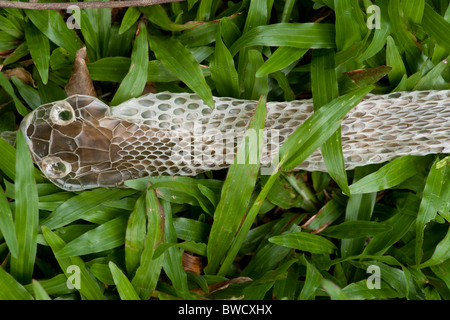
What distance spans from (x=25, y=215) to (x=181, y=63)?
608 mm

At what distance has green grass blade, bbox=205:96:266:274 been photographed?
115 centimetres

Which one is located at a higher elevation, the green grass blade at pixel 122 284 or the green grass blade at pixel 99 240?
the green grass blade at pixel 99 240

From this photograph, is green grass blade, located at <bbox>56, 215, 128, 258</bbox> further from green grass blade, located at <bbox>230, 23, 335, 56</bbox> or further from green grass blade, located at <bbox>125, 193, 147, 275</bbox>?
green grass blade, located at <bbox>230, 23, 335, 56</bbox>

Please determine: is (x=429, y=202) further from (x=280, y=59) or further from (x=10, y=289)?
(x=10, y=289)

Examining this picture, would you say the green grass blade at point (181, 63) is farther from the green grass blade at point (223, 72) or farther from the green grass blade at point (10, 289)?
the green grass blade at point (10, 289)

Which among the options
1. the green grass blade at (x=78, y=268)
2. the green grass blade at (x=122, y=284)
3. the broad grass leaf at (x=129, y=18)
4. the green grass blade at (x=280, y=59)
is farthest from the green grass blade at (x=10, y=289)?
the green grass blade at (x=280, y=59)

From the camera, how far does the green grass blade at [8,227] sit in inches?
43.9

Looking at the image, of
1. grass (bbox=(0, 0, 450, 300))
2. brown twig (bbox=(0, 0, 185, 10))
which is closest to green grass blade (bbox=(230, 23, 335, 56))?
grass (bbox=(0, 0, 450, 300))

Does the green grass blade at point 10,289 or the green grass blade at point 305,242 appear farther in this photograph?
the green grass blade at point 305,242

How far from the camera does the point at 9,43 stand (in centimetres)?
126

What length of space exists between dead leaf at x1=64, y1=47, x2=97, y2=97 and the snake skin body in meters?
0.04

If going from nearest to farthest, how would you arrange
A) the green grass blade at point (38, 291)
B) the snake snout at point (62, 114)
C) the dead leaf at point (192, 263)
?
the green grass blade at point (38, 291)
the snake snout at point (62, 114)
the dead leaf at point (192, 263)
